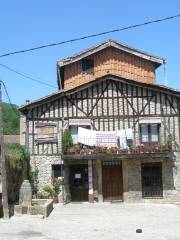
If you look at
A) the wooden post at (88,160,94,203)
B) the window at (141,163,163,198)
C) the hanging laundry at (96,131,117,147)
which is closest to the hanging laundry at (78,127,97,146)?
the hanging laundry at (96,131,117,147)

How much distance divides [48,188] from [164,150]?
679cm

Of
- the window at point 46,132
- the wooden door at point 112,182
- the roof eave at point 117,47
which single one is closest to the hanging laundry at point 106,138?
the wooden door at point 112,182

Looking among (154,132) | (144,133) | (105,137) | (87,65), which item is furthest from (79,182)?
(87,65)

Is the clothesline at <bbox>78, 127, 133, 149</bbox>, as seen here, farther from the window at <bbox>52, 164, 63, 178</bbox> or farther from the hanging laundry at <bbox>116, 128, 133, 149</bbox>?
the window at <bbox>52, 164, 63, 178</bbox>

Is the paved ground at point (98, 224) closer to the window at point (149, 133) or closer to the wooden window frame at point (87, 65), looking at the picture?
the window at point (149, 133)

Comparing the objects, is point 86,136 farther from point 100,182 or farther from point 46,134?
point 100,182

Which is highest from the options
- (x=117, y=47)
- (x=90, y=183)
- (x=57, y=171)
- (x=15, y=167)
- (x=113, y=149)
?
(x=117, y=47)

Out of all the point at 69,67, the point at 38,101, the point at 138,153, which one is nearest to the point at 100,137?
the point at 138,153

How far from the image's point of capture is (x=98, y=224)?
57.4 ft

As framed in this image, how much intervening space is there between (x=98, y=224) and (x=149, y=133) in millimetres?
10191

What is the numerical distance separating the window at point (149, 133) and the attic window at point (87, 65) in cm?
570

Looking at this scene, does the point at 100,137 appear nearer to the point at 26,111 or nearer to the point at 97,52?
the point at 26,111

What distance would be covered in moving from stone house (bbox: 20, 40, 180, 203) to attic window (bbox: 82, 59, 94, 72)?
3.24 metres

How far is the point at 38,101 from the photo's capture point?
26234mm
